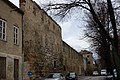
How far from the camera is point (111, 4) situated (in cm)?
1981

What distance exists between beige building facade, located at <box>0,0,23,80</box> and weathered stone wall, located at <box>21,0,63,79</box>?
1.50 metres

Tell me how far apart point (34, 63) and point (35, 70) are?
0.96 m

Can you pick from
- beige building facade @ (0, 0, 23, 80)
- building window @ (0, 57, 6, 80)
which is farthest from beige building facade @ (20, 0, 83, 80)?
building window @ (0, 57, 6, 80)

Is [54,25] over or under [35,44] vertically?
over

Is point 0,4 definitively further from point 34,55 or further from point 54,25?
point 54,25

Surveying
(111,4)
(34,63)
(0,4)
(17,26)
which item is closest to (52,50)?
(34,63)

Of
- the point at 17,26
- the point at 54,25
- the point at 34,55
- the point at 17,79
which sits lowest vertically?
the point at 17,79

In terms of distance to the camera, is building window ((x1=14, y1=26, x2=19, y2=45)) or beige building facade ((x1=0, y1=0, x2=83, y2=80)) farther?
building window ((x1=14, y1=26, x2=19, y2=45))

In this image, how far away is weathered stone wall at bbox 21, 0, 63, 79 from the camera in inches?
1153

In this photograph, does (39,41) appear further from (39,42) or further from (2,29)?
(2,29)

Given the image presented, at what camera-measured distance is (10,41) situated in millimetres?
24797

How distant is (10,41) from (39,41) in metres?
9.50

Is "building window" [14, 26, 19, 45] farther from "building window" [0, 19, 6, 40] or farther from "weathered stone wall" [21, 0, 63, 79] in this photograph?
"building window" [0, 19, 6, 40]

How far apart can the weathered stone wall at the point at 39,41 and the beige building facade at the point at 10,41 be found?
1.50m
